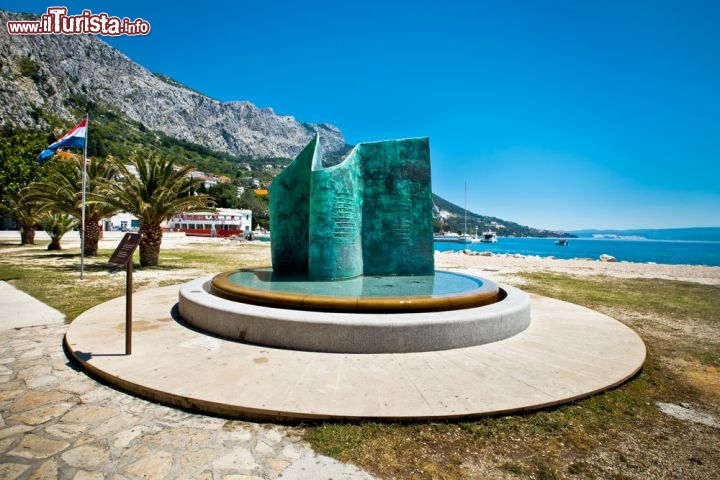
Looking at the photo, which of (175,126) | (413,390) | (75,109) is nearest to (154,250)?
(413,390)

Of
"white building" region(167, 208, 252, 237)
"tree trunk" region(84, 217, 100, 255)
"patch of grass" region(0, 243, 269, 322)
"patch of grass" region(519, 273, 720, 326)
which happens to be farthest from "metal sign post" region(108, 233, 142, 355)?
"white building" region(167, 208, 252, 237)

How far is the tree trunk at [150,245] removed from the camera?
16172 millimetres

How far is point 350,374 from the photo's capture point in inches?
167

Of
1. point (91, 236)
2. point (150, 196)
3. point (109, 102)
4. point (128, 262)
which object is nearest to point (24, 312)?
point (128, 262)

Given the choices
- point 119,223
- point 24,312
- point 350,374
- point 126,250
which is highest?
point 119,223

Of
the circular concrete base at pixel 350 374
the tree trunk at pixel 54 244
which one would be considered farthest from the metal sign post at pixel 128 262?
the tree trunk at pixel 54 244

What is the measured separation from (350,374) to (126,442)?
219 centimetres

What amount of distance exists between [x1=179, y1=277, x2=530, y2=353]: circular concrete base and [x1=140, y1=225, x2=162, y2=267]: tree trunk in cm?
1246

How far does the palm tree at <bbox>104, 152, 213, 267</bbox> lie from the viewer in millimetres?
15750

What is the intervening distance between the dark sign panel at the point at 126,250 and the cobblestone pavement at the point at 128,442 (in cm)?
151

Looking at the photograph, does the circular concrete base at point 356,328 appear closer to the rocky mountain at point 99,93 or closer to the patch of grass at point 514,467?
the patch of grass at point 514,467

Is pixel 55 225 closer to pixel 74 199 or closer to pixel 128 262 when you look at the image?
pixel 74 199

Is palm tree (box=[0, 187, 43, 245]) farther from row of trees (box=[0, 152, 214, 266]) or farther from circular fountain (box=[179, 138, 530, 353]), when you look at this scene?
circular fountain (box=[179, 138, 530, 353])

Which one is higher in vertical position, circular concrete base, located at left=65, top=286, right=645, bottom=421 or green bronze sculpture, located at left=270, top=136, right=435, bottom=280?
green bronze sculpture, located at left=270, top=136, right=435, bottom=280
